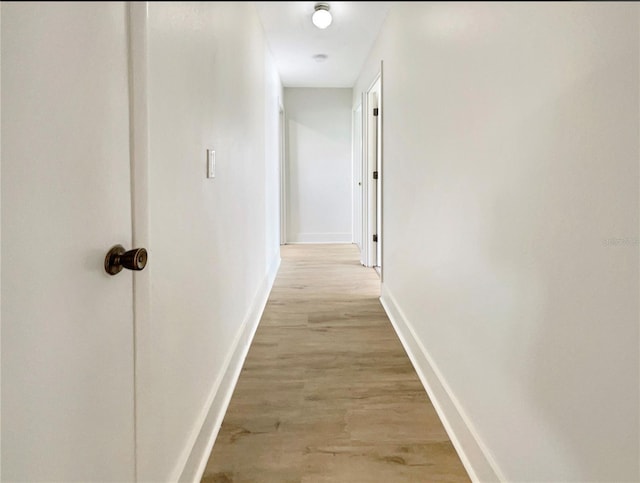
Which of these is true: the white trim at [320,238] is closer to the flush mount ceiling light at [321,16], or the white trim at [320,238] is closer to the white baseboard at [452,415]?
the white baseboard at [452,415]

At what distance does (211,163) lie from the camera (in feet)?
4.83

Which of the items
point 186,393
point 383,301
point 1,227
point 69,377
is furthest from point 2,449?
point 383,301

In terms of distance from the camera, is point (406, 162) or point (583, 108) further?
point (406, 162)

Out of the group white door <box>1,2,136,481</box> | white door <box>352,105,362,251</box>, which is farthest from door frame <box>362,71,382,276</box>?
white door <box>1,2,136,481</box>

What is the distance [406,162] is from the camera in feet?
7.61

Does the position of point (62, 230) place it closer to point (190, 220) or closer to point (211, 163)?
Result: point (190, 220)

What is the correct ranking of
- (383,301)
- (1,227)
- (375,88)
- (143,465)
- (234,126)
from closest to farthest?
(1,227), (143,465), (234,126), (383,301), (375,88)

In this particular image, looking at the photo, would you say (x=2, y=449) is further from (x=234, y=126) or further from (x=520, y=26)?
(x=234, y=126)

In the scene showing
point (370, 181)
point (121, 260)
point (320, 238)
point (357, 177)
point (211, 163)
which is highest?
point (357, 177)

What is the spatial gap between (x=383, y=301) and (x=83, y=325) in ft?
8.40

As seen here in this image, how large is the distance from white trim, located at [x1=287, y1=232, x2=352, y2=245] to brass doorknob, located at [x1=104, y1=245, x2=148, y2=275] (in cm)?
481

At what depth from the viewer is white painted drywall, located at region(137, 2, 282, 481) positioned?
925 mm

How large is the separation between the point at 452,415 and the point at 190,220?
3.57 feet

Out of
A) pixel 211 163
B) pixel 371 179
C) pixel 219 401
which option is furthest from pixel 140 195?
pixel 371 179
